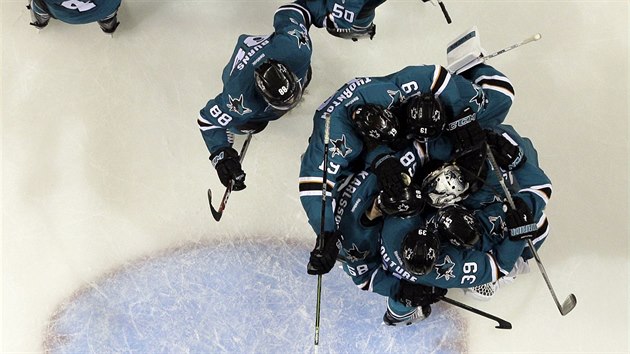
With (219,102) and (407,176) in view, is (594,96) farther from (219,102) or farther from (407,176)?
(219,102)

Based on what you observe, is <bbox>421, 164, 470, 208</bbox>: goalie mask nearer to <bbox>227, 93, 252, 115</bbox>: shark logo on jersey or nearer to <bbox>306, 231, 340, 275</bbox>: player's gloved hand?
<bbox>306, 231, 340, 275</bbox>: player's gloved hand

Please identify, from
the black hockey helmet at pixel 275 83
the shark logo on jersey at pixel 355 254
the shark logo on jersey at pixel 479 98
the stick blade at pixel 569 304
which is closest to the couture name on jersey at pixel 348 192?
the shark logo on jersey at pixel 355 254

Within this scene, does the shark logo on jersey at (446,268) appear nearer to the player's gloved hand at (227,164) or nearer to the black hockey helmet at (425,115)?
the black hockey helmet at (425,115)

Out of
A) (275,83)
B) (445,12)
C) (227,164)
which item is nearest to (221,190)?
(227,164)

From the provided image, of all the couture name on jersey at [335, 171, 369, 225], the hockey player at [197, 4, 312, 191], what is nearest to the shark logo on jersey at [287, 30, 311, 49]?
the hockey player at [197, 4, 312, 191]

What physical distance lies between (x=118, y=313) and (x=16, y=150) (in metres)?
1.37

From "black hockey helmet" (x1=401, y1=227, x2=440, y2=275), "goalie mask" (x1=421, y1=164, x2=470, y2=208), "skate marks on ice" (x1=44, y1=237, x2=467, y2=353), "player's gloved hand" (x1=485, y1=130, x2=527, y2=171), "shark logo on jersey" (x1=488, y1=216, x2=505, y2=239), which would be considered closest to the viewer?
"black hockey helmet" (x1=401, y1=227, x2=440, y2=275)

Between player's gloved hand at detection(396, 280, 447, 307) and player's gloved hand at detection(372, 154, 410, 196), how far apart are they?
675 millimetres

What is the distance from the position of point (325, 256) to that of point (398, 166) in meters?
0.64

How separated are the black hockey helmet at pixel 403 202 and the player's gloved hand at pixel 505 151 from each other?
0.55 metres

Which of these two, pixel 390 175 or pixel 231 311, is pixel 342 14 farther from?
pixel 231 311

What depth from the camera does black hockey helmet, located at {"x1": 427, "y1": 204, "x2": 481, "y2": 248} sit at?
321 cm

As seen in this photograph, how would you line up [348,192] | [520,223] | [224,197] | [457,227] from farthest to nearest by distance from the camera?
[224,197] < [348,192] < [520,223] < [457,227]

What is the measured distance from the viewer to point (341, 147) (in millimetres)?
3338
